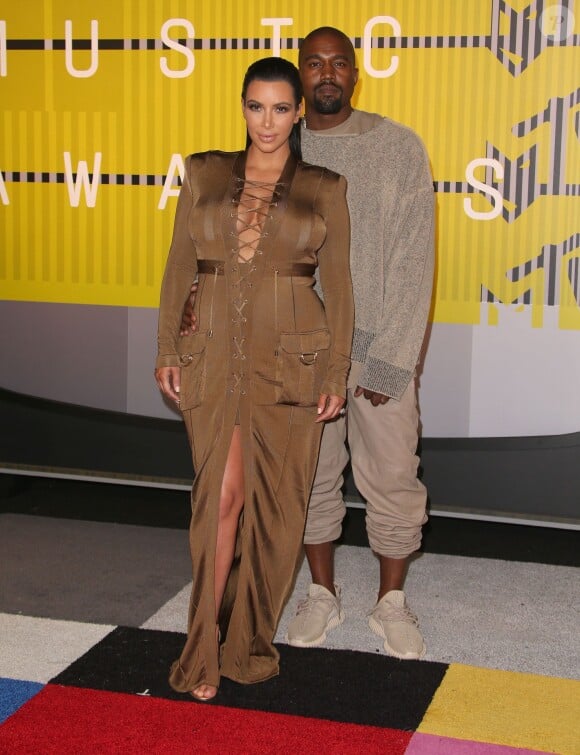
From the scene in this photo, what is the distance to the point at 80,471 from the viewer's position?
157 inches

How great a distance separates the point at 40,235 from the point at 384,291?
176 centimetres

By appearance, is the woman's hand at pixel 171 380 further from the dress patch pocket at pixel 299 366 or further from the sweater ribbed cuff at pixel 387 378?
Answer: the sweater ribbed cuff at pixel 387 378

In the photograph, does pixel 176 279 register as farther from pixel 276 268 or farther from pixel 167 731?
pixel 167 731

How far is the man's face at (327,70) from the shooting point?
2.55 m

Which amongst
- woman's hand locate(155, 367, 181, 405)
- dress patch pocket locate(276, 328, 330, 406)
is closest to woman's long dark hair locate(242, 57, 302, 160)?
dress patch pocket locate(276, 328, 330, 406)

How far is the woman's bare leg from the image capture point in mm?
2291

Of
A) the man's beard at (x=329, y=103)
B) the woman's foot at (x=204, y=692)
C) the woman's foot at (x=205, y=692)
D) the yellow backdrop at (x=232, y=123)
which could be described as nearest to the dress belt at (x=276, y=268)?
the man's beard at (x=329, y=103)

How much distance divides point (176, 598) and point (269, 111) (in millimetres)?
1439

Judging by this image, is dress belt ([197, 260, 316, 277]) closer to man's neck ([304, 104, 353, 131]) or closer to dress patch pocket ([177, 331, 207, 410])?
dress patch pocket ([177, 331, 207, 410])

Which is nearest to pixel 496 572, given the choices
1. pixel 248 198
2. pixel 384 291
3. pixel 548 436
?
pixel 548 436

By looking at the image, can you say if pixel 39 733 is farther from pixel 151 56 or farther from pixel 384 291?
pixel 151 56

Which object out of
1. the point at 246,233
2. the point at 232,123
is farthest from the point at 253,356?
the point at 232,123

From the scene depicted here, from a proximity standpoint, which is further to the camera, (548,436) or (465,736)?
(548,436)

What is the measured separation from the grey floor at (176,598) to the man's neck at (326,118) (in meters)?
1.29
